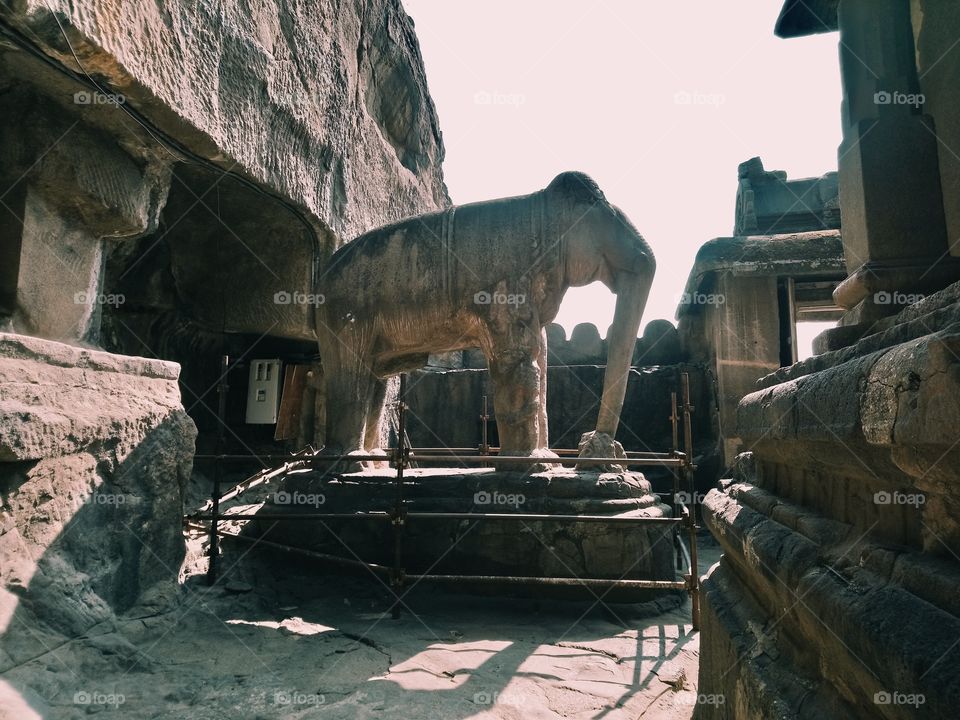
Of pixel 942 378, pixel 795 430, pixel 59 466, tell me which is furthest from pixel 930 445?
pixel 59 466

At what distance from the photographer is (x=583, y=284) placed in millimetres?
4809

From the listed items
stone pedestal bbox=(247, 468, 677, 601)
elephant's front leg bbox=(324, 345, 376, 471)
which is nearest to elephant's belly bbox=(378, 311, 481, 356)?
elephant's front leg bbox=(324, 345, 376, 471)

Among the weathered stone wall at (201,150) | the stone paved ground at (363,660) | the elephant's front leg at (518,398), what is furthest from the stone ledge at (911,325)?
the weathered stone wall at (201,150)

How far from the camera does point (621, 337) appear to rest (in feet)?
15.8

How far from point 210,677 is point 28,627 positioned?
0.78 meters

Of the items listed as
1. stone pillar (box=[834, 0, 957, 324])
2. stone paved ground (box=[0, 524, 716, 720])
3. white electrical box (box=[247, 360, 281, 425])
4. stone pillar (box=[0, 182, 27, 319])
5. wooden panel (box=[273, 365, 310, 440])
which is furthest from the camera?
white electrical box (box=[247, 360, 281, 425])

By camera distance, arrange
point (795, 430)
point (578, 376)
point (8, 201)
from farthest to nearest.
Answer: point (578, 376)
point (8, 201)
point (795, 430)

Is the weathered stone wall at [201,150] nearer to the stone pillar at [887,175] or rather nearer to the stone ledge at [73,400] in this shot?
the stone ledge at [73,400]

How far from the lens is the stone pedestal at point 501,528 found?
4215mm

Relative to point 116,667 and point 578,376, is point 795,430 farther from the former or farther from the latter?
point 578,376

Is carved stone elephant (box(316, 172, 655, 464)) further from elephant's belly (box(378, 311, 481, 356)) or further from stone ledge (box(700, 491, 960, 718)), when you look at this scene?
stone ledge (box(700, 491, 960, 718))

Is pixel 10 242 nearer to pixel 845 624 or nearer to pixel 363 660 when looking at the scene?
pixel 363 660

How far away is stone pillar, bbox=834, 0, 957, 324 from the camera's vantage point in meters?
1.97

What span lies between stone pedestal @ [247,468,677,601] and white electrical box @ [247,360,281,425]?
298 cm
